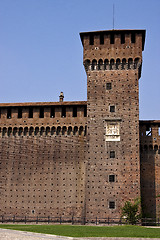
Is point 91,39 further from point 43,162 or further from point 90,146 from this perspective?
point 43,162

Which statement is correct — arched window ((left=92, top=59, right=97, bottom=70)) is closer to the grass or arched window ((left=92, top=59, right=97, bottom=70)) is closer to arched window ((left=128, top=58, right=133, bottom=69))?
arched window ((left=128, top=58, right=133, bottom=69))

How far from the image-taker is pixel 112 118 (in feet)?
101

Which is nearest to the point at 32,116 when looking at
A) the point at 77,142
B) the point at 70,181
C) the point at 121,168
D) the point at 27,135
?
the point at 27,135

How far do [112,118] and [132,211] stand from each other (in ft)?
25.0

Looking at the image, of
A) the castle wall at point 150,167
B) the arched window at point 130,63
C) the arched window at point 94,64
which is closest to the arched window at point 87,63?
the arched window at point 94,64

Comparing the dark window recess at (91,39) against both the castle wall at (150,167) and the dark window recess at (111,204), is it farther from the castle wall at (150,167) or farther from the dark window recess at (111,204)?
the dark window recess at (111,204)

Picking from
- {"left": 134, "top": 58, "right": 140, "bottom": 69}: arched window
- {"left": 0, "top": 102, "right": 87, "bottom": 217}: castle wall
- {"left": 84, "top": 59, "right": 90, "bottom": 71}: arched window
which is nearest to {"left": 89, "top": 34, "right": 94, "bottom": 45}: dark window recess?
{"left": 84, "top": 59, "right": 90, "bottom": 71}: arched window

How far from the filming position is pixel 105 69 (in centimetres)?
3212

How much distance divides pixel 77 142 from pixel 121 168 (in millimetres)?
4686

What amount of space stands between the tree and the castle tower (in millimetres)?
624

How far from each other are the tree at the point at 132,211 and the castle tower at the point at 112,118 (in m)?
0.62

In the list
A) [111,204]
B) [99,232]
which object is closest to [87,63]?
[111,204]

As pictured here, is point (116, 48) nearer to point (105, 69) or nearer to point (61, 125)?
point (105, 69)

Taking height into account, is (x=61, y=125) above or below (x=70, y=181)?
above
